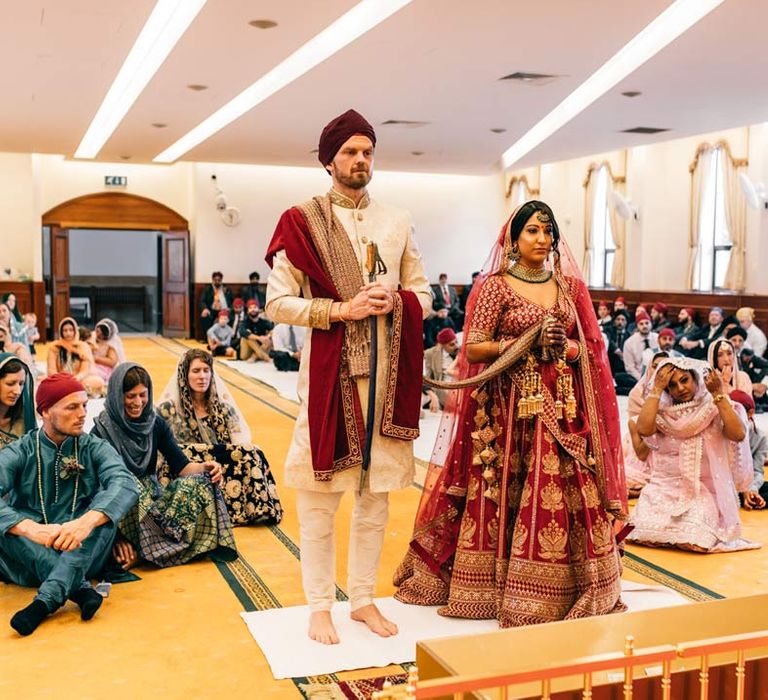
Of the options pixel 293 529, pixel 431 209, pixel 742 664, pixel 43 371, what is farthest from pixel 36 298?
pixel 742 664

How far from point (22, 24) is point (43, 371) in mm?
4544

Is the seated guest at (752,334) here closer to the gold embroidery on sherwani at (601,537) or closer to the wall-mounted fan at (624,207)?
the wall-mounted fan at (624,207)

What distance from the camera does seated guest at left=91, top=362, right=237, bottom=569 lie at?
393 centimetres

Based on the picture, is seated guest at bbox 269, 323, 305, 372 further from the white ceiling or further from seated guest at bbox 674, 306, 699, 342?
seated guest at bbox 674, 306, 699, 342

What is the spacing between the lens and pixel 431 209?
17.1 meters

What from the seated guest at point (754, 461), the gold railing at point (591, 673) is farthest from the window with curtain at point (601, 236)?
the gold railing at point (591, 673)

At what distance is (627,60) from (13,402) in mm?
5955

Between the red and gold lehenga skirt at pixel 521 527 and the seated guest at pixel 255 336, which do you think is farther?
the seated guest at pixel 255 336

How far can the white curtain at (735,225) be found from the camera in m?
11.5

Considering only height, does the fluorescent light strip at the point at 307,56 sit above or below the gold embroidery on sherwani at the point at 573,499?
above

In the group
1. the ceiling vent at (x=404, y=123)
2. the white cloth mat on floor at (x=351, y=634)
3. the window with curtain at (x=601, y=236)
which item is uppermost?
the ceiling vent at (x=404, y=123)

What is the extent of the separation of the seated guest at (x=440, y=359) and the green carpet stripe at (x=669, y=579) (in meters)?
4.11

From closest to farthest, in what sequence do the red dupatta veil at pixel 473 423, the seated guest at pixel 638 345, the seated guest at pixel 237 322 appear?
the red dupatta veil at pixel 473 423
the seated guest at pixel 638 345
the seated guest at pixel 237 322

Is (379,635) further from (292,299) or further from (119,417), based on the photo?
(119,417)
